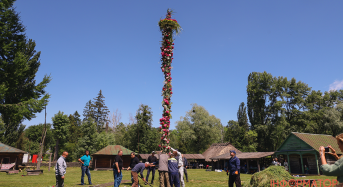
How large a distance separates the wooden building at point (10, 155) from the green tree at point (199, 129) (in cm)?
3265

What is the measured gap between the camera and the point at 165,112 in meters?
10.6

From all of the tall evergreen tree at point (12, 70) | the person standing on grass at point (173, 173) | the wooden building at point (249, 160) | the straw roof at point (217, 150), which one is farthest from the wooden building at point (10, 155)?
the straw roof at point (217, 150)

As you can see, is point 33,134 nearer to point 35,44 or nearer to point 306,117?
point 35,44

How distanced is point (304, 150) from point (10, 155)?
3836cm

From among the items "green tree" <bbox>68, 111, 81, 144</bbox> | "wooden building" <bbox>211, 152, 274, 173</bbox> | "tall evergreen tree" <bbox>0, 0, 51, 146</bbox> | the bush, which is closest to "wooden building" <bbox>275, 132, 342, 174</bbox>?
"wooden building" <bbox>211, 152, 274, 173</bbox>

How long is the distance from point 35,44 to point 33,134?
1933 inches

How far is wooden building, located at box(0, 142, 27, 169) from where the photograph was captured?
2780 centimetres

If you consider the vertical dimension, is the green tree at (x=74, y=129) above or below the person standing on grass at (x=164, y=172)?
above

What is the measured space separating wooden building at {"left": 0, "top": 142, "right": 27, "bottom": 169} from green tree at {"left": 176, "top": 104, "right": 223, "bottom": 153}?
3265 centimetres

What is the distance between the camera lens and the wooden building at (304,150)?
25.2 meters

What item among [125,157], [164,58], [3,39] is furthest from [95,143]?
[164,58]

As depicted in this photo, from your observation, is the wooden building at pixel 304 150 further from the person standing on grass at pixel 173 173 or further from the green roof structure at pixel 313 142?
the person standing on grass at pixel 173 173

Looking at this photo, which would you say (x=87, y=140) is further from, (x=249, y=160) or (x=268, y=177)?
(x=268, y=177)

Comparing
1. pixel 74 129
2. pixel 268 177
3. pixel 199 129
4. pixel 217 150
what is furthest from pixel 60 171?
pixel 74 129
